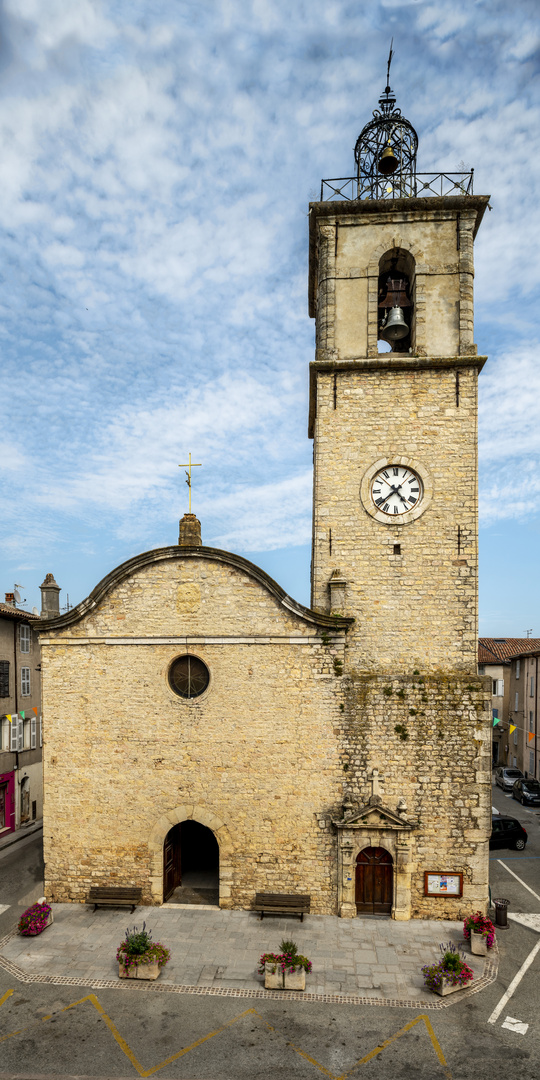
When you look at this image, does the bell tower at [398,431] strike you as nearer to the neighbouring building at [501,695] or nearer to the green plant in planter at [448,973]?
the green plant in planter at [448,973]

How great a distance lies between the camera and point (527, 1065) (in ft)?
27.2

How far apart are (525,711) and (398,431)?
2442 cm

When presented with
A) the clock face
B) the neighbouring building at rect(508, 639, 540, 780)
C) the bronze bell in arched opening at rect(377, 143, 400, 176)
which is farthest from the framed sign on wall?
the neighbouring building at rect(508, 639, 540, 780)

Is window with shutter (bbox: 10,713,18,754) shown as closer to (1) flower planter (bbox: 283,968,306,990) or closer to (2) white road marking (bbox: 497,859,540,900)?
(1) flower planter (bbox: 283,968,306,990)

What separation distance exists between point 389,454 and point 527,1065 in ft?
37.6

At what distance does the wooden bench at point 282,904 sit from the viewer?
12.2 m

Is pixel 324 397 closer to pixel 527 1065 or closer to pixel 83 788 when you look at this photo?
pixel 83 788

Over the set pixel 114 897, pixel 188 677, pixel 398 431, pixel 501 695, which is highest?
pixel 398 431

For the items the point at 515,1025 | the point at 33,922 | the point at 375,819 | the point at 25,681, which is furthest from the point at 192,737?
the point at 25,681

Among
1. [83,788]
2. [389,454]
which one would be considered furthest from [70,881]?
[389,454]

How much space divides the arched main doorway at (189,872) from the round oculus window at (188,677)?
11.8ft

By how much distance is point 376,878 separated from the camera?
40.9 feet

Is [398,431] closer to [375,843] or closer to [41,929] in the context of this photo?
[375,843]

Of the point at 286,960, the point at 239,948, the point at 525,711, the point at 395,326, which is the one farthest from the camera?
the point at 525,711
